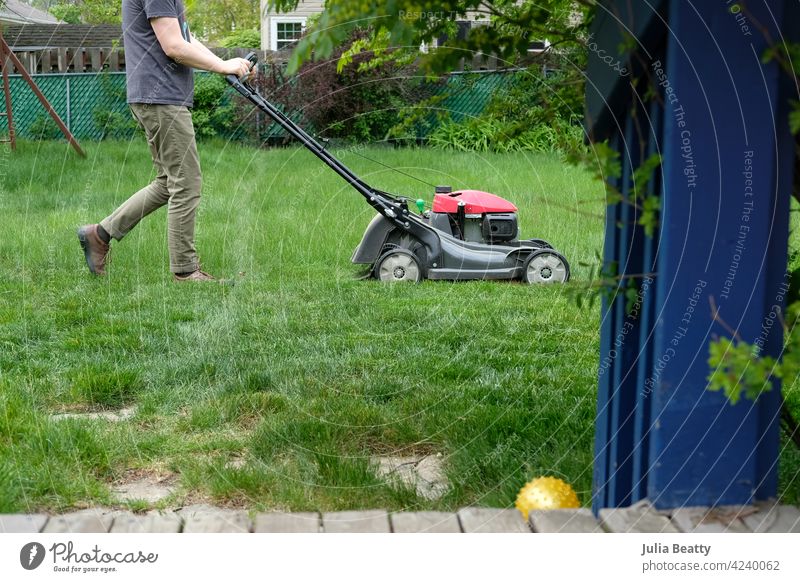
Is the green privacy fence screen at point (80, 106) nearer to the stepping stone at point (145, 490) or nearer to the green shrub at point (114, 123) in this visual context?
the green shrub at point (114, 123)

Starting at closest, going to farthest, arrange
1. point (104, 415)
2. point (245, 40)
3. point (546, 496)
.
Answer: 1. point (546, 496)
2. point (104, 415)
3. point (245, 40)

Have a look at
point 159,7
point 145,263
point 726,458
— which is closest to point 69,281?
point 145,263

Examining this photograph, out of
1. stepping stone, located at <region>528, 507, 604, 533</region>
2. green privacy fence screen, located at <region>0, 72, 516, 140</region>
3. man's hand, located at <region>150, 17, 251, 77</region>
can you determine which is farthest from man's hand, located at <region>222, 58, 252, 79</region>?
green privacy fence screen, located at <region>0, 72, 516, 140</region>

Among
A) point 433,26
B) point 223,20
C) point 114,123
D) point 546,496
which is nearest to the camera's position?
point 546,496

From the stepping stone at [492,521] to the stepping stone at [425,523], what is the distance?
0.02 metres

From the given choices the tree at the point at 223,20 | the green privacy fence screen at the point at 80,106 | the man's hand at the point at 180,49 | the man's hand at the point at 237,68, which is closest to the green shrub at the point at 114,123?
the green privacy fence screen at the point at 80,106

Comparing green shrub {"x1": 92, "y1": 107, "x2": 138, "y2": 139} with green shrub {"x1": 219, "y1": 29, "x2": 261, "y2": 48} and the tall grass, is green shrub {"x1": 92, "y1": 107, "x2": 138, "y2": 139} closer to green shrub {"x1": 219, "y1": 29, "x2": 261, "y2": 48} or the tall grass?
the tall grass

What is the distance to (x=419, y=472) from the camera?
2.98 metres

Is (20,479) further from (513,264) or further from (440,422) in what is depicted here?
(513,264)

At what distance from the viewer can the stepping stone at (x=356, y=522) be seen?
213 cm

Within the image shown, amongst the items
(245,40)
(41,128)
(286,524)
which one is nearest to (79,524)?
(286,524)

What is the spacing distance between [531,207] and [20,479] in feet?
17.6

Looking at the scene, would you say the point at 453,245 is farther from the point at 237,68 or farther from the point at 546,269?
the point at 237,68

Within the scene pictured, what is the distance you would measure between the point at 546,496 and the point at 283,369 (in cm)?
165
